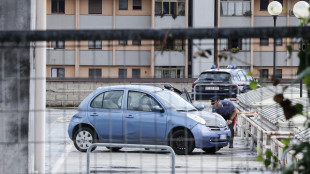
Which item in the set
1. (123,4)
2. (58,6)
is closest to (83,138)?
(58,6)

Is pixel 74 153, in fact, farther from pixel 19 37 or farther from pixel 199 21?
pixel 199 21

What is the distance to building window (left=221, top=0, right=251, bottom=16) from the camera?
195 feet

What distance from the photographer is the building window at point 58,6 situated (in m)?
57.2

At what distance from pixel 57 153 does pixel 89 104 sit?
1577 mm

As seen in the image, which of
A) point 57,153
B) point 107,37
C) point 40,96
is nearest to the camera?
point 107,37

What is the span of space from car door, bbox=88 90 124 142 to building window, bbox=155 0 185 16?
41.7 m

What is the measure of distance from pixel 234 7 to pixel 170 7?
5.56 m

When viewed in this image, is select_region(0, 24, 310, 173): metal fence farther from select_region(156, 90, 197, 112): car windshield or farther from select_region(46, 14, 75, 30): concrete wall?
select_region(46, 14, 75, 30): concrete wall

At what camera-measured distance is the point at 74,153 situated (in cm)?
1574

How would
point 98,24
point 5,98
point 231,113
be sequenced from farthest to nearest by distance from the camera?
1. point 98,24
2. point 231,113
3. point 5,98

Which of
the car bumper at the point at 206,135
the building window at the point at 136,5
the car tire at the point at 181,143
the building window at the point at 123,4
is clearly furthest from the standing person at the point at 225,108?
the building window at the point at 136,5

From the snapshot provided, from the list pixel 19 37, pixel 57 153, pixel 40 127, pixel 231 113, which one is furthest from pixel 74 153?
pixel 19 37

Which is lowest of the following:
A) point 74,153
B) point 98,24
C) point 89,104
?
point 74,153

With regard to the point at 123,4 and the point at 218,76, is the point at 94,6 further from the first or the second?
the point at 218,76
